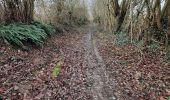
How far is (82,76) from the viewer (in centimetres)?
850

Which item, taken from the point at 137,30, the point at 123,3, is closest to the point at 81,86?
the point at 137,30

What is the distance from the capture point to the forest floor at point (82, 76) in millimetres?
6770

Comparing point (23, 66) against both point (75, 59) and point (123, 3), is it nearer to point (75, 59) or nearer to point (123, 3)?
point (75, 59)

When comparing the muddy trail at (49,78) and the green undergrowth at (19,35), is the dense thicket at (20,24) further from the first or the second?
the muddy trail at (49,78)

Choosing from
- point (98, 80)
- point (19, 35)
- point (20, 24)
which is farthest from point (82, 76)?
point (20, 24)

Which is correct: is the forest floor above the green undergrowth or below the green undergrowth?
below

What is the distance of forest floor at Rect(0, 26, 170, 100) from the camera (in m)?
6.77

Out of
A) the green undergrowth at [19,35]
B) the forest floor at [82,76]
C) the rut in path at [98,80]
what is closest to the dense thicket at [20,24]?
the green undergrowth at [19,35]

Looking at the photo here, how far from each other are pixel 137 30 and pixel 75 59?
6263 mm

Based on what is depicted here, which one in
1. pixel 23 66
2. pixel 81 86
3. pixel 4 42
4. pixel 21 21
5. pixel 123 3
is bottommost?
pixel 81 86

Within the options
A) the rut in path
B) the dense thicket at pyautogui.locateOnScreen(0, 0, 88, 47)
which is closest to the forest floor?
the rut in path

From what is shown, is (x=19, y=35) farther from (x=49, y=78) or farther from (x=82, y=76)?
(x=82, y=76)

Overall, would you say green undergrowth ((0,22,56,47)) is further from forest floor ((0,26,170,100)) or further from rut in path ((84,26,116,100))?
rut in path ((84,26,116,100))

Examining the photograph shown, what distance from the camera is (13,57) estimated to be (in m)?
9.02
